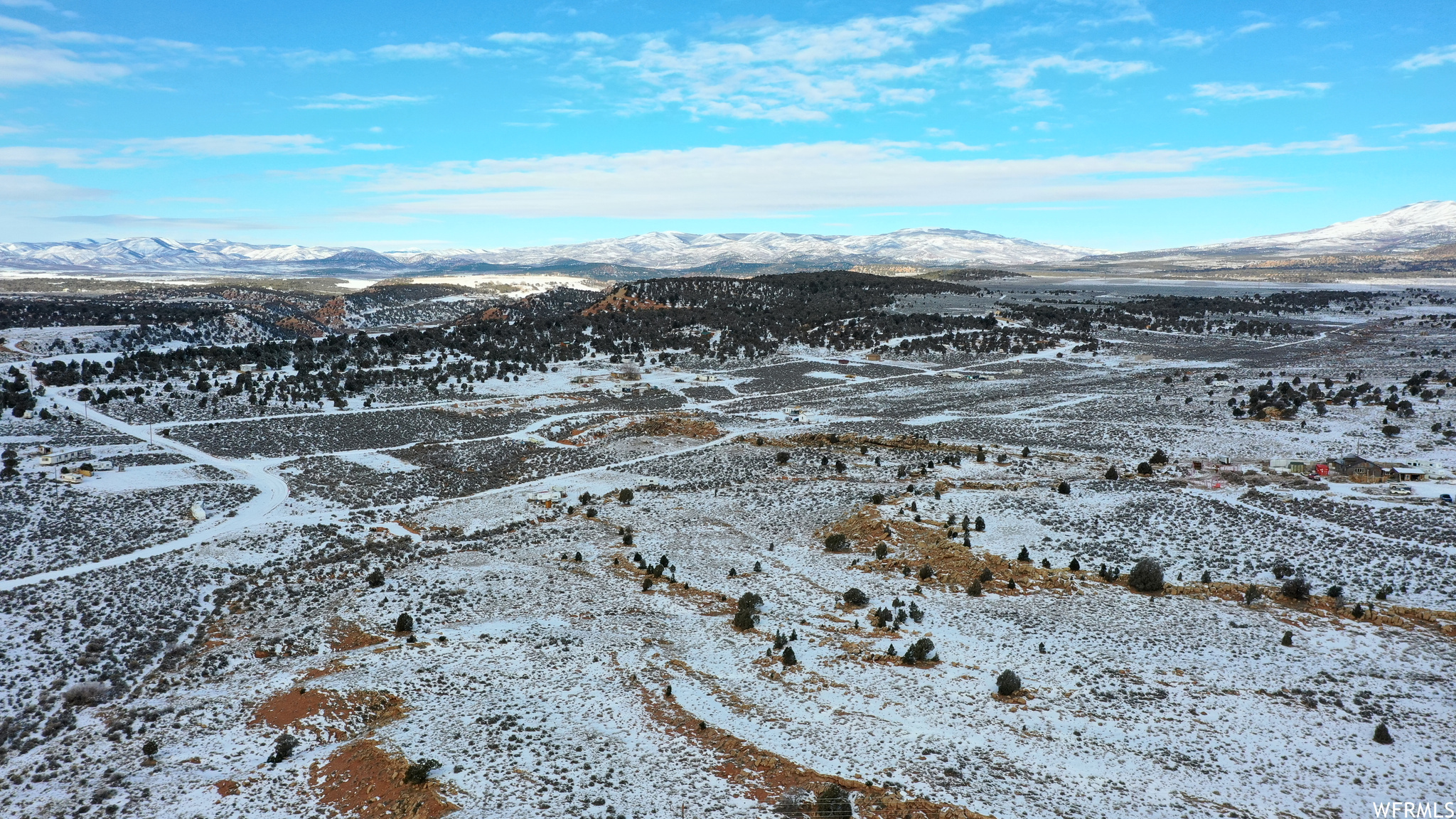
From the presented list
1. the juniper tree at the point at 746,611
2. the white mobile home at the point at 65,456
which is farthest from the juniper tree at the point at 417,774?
the white mobile home at the point at 65,456

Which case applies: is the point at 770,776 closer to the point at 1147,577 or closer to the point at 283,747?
the point at 283,747

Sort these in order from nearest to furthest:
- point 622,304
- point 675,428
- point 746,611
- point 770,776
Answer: point 770,776
point 746,611
point 675,428
point 622,304

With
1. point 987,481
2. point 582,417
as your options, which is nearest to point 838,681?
point 987,481

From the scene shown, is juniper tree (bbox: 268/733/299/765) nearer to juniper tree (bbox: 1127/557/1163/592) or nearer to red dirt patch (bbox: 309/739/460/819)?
red dirt patch (bbox: 309/739/460/819)

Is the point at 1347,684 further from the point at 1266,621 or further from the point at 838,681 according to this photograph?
the point at 838,681

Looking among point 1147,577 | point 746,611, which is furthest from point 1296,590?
point 746,611

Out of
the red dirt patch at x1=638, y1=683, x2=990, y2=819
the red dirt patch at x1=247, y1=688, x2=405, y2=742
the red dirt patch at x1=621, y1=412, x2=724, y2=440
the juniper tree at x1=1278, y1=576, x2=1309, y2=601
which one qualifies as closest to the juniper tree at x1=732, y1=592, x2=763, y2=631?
the red dirt patch at x1=638, y1=683, x2=990, y2=819

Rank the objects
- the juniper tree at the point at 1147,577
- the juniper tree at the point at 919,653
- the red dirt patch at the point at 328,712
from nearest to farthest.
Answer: the red dirt patch at the point at 328,712, the juniper tree at the point at 919,653, the juniper tree at the point at 1147,577

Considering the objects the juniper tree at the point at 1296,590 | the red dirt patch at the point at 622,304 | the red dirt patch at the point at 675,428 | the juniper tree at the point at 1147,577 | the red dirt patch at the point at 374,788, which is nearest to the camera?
the red dirt patch at the point at 374,788

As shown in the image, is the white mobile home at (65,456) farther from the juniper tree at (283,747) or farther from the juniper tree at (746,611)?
the juniper tree at (746,611)
